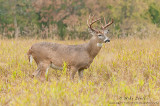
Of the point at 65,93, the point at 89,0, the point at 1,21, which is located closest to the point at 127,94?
the point at 65,93

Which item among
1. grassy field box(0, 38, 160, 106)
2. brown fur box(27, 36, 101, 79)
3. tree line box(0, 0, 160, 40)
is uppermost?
tree line box(0, 0, 160, 40)

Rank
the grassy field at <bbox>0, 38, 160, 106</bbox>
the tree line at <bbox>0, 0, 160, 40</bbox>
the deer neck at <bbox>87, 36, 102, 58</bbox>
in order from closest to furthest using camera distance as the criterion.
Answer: the grassy field at <bbox>0, 38, 160, 106</bbox>
the deer neck at <bbox>87, 36, 102, 58</bbox>
the tree line at <bbox>0, 0, 160, 40</bbox>

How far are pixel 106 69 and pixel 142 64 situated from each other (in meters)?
0.82

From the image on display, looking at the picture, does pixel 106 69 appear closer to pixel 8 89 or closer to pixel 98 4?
pixel 8 89

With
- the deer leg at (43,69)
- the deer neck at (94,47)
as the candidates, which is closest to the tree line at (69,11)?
the deer neck at (94,47)

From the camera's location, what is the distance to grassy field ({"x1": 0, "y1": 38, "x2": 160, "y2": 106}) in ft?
12.2

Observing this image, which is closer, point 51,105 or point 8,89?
point 51,105

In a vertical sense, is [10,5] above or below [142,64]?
above

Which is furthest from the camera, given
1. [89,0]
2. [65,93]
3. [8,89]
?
[89,0]

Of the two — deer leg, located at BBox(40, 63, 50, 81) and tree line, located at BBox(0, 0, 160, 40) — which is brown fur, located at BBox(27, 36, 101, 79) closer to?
deer leg, located at BBox(40, 63, 50, 81)

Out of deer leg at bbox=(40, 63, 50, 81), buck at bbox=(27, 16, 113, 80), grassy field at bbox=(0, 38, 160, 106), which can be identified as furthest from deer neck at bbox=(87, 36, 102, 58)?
deer leg at bbox=(40, 63, 50, 81)

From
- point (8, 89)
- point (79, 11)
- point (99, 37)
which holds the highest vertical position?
point (79, 11)

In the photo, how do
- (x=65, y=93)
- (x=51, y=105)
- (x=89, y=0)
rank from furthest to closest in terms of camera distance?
(x=89, y=0)
(x=65, y=93)
(x=51, y=105)

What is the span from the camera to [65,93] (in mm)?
3838
